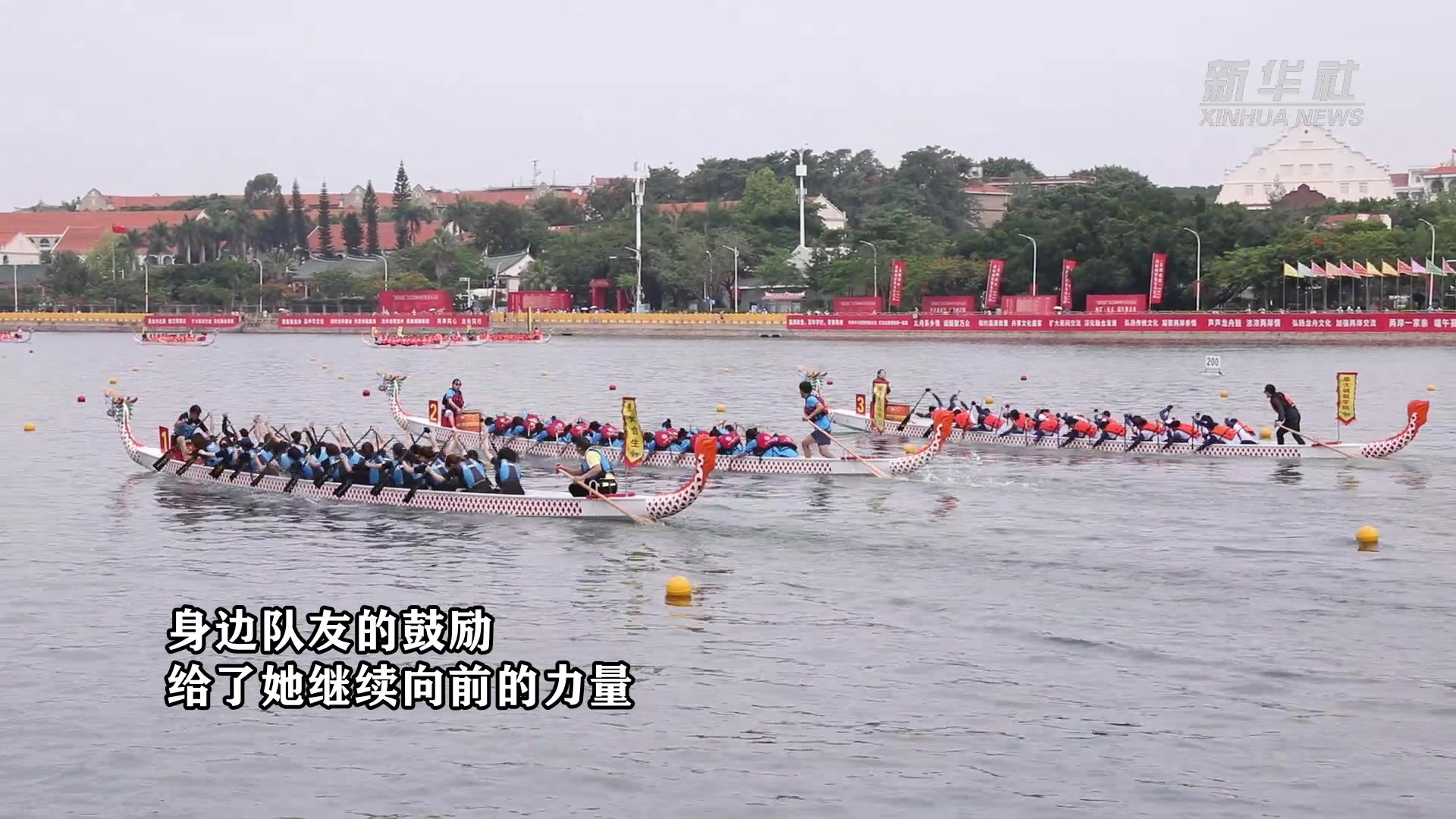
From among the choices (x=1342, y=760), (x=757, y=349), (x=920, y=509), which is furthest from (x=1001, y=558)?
(x=757, y=349)

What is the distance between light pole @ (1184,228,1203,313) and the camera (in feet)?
299

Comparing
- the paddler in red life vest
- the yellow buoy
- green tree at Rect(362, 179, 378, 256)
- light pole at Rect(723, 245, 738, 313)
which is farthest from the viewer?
green tree at Rect(362, 179, 378, 256)

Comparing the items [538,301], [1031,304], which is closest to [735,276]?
[538,301]

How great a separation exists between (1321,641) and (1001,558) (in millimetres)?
5562

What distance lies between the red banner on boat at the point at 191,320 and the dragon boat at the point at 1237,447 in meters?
97.6

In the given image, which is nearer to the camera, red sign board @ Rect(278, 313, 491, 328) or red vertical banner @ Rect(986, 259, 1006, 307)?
red vertical banner @ Rect(986, 259, 1006, 307)

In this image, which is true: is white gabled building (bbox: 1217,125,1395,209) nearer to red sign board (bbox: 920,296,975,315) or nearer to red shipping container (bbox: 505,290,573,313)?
red sign board (bbox: 920,296,975,315)

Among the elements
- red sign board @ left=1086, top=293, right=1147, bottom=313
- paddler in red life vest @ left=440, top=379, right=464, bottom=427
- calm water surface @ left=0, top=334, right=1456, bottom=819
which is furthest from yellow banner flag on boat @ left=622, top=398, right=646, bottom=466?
red sign board @ left=1086, top=293, right=1147, bottom=313

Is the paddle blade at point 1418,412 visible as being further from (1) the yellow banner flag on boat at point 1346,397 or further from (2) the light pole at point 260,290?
(2) the light pole at point 260,290

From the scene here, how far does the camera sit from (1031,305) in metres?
97.0

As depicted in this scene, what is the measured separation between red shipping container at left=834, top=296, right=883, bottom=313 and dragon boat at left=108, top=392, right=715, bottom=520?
7749cm

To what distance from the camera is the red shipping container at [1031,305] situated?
9625 cm

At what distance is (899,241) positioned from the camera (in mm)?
118562

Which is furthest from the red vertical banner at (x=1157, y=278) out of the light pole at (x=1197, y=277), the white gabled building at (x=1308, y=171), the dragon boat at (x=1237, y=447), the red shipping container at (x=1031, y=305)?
the dragon boat at (x=1237, y=447)
